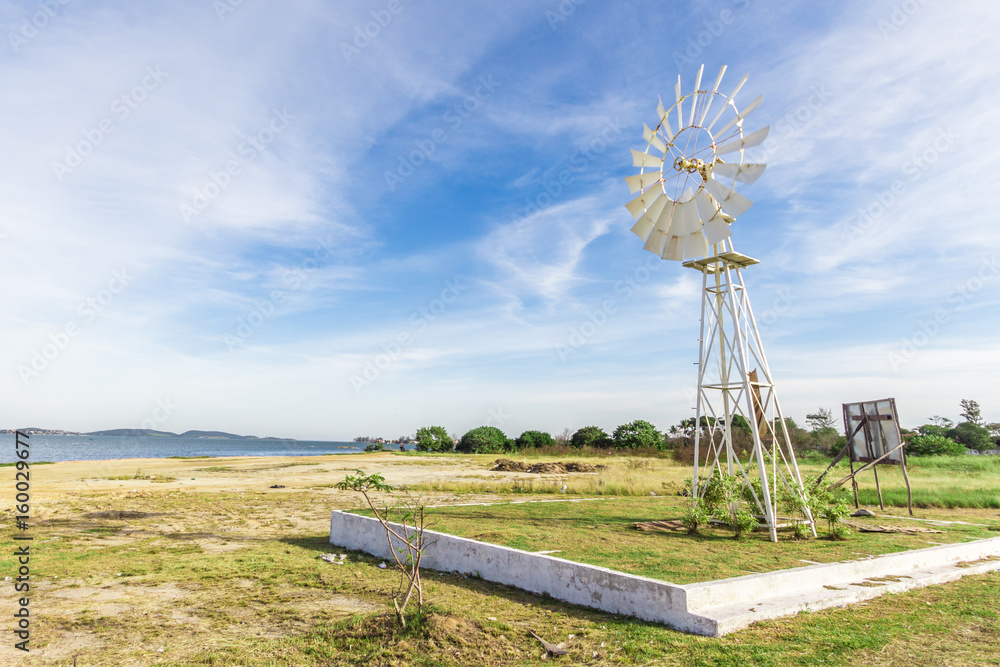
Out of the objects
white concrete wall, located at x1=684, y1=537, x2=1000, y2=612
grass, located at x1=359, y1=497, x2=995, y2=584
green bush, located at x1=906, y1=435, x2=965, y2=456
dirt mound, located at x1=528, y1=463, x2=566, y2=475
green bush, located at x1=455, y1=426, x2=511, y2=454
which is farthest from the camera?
green bush, located at x1=455, y1=426, x2=511, y2=454

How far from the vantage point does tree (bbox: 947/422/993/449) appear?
2168 inches

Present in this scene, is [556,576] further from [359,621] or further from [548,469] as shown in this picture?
[548,469]

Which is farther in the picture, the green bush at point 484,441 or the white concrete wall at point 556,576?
the green bush at point 484,441

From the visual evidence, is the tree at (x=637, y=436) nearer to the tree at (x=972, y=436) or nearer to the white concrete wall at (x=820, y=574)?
the tree at (x=972, y=436)

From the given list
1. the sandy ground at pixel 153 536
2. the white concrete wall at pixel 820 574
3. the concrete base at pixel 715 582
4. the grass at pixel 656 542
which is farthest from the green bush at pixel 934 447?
the sandy ground at pixel 153 536

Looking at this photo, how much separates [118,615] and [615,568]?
6406 mm

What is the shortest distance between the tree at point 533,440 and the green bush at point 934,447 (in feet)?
133

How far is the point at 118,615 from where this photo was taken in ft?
23.0

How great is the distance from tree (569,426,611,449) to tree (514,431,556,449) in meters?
3.75

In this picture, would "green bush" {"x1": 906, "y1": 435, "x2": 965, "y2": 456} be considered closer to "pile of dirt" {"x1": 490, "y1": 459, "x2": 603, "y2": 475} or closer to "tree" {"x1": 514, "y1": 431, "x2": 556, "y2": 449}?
"pile of dirt" {"x1": 490, "y1": 459, "x2": 603, "y2": 475}

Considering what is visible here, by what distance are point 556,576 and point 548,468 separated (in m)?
30.8

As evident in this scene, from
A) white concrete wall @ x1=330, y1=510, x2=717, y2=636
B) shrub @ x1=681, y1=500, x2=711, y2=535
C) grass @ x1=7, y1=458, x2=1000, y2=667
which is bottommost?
grass @ x1=7, y1=458, x2=1000, y2=667

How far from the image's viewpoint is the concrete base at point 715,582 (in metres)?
6.32

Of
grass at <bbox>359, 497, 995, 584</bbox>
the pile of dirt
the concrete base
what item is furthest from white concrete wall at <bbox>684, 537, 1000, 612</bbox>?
the pile of dirt
